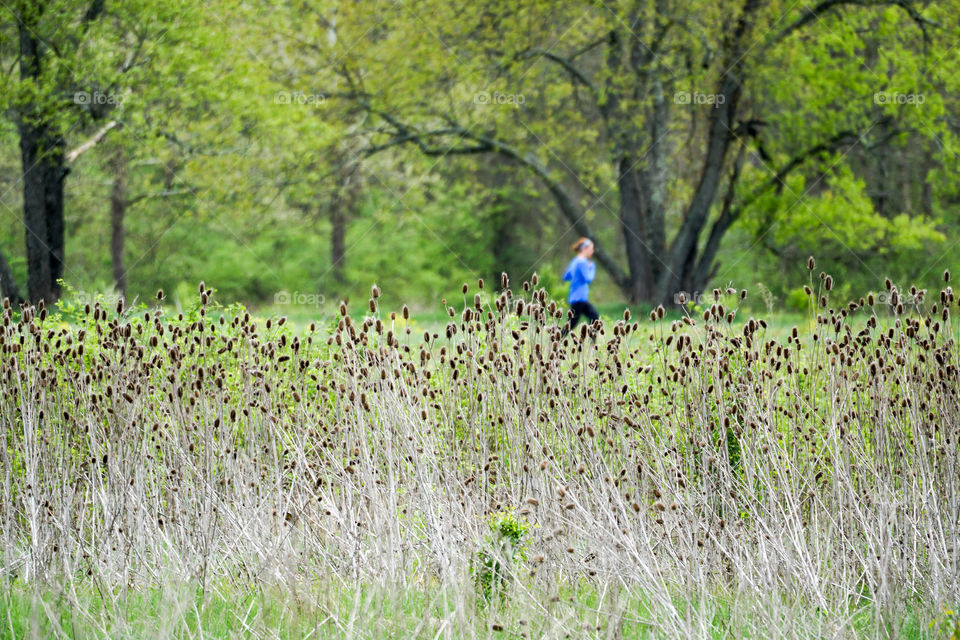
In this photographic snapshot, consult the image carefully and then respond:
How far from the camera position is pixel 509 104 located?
1784 centimetres

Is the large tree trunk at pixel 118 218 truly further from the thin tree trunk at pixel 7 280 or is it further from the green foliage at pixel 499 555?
the green foliage at pixel 499 555

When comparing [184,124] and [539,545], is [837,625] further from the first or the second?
[184,124]

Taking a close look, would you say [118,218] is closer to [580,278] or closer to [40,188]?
[40,188]

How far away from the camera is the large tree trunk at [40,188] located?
1455 centimetres

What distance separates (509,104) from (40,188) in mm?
8172

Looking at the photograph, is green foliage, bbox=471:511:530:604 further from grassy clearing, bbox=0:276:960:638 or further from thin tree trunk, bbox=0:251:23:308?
thin tree trunk, bbox=0:251:23:308

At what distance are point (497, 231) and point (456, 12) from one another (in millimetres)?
12382

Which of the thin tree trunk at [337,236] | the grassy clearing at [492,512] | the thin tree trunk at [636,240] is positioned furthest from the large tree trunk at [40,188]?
the thin tree trunk at [337,236]

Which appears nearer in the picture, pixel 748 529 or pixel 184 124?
pixel 748 529

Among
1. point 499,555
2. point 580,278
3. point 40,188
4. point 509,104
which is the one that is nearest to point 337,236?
point 509,104

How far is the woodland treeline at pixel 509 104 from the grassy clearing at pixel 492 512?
1072 centimetres

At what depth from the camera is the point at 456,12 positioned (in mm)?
17547

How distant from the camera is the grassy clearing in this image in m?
3.48

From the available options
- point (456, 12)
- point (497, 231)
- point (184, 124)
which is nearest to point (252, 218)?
point (184, 124)
